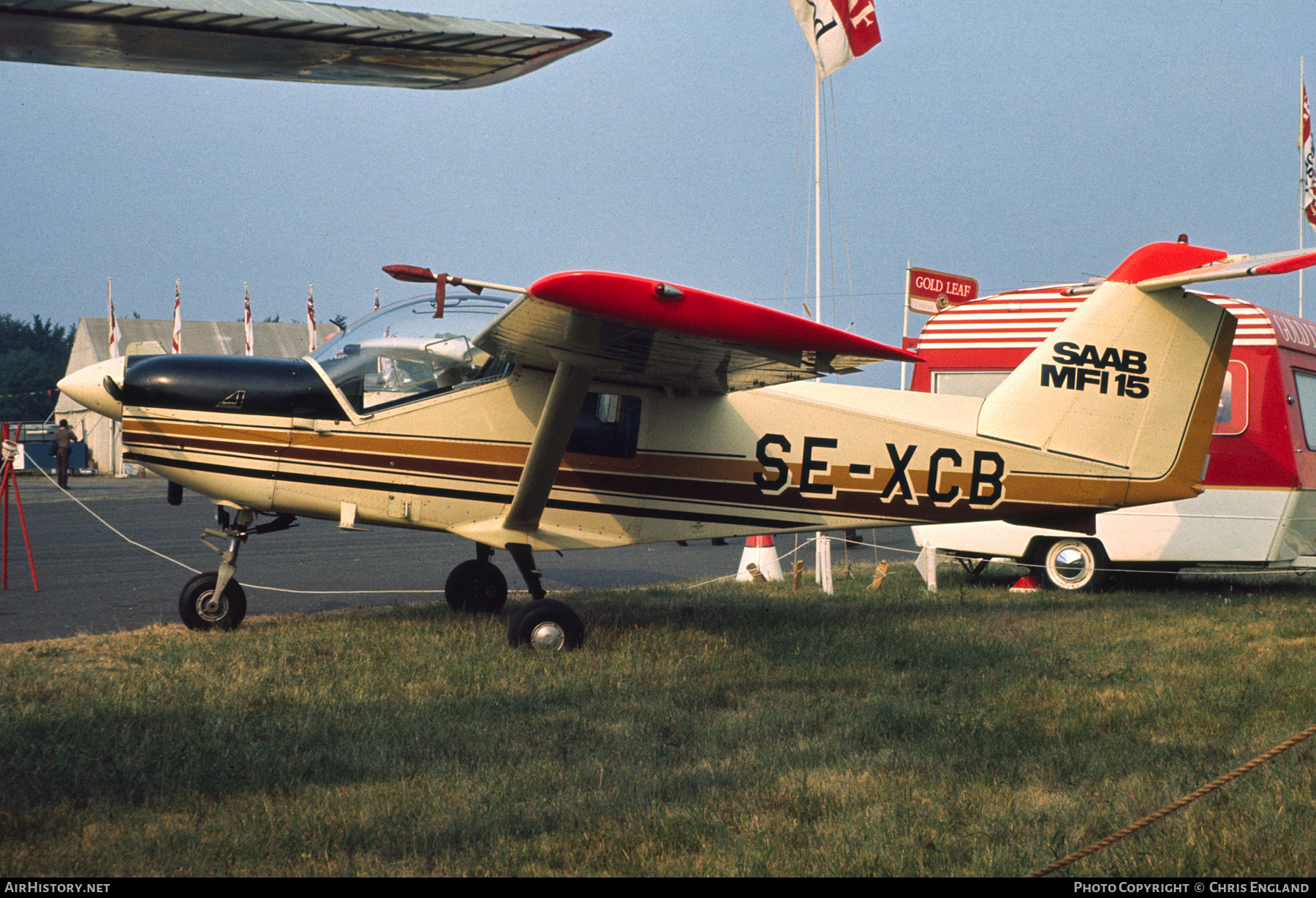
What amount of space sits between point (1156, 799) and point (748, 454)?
13.7 feet

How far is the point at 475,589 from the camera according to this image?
8.63m

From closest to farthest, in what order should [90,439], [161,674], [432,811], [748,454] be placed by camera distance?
1. [432,811]
2. [161,674]
3. [748,454]
4. [90,439]

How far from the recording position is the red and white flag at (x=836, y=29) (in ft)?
42.6

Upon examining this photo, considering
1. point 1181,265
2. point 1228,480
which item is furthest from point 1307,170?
point 1181,265

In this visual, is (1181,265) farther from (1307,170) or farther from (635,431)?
(1307,170)

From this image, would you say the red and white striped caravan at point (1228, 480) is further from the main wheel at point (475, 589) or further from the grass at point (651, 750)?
the main wheel at point (475, 589)

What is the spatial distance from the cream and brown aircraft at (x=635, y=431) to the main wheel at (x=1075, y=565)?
279 centimetres

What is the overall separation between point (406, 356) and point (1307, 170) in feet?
61.2

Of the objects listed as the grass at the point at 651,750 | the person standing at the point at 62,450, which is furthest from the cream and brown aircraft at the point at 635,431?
the person standing at the point at 62,450

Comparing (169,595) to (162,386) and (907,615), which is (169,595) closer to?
(162,386)

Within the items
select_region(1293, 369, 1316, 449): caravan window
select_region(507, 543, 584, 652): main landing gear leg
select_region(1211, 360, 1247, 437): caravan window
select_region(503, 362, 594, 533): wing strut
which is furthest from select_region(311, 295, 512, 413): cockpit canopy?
select_region(1293, 369, 1316, 449): caravan window

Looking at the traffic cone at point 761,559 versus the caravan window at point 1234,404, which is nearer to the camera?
the caravan window at point 1234,404
